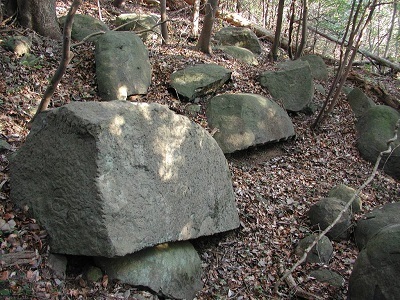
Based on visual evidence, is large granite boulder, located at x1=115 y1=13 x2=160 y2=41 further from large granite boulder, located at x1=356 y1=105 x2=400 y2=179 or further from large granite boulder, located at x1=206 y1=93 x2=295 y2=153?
large granite boulder, located at x1=356 y1=105 x2=400 y2=179

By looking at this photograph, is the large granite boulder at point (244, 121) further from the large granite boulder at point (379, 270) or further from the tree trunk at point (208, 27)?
the large granite boulder at point (379, 270)

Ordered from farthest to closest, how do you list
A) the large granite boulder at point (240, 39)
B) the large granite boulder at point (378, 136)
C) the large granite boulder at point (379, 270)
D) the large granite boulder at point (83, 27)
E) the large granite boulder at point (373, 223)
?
the large granite boulder at point (240, 39) → the large granite boulder at point (378, 136) → the large granite boulder at point (83, 27) → the large granite boulder at point (373, 223) → the large granite boulder at point (379, 270)

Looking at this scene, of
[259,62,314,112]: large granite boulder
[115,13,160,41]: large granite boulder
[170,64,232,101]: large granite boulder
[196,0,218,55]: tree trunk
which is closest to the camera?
[170,64,232,101]: large granite boulder

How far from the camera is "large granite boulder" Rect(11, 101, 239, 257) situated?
12.6ft

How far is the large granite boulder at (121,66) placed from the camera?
750cm

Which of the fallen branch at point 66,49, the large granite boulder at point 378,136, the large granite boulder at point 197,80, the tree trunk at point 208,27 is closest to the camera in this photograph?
the fallen branch at point 66,49

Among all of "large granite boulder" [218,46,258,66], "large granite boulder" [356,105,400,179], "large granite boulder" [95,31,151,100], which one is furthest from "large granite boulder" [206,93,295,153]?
"large granite boulder" [218,46,258,66]

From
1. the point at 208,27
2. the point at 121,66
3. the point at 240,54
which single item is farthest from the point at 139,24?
the point at 121,66

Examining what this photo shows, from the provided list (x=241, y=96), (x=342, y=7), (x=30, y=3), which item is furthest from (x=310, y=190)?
(x=342, y=7)

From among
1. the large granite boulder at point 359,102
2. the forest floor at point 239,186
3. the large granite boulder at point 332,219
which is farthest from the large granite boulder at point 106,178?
the large granite boulder at point 359,102

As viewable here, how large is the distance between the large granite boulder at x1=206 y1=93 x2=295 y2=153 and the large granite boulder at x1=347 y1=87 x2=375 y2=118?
11.7 feet

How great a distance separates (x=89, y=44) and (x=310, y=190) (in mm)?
6756

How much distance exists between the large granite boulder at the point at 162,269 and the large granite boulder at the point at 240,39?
1045cm

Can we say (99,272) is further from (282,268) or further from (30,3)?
(30,3)
